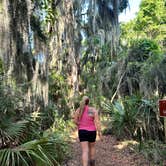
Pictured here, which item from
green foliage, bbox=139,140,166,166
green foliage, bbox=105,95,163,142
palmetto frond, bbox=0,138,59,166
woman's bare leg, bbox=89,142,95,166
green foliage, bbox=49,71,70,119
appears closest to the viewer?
palmetto frond, bbox=0,138,59,166

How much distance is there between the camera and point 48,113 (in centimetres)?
1237

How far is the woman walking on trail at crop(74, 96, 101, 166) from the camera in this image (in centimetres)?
647

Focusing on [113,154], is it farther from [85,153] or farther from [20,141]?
[20,141]

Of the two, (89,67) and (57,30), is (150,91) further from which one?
(89,67)

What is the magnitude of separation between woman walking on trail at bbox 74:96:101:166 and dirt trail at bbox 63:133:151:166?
1.07 m

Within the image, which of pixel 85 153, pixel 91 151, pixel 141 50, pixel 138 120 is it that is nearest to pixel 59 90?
pixel 141 50

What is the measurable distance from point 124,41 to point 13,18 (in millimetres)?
8474

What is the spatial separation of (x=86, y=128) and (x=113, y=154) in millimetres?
2451

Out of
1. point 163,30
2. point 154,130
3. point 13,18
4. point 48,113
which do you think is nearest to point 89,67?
point 48,113

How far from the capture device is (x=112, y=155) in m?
8.59

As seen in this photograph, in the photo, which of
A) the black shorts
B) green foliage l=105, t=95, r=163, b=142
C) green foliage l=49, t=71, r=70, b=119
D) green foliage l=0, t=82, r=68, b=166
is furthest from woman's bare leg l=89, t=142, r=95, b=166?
green foliage l=49, t=71, r=70, b=119

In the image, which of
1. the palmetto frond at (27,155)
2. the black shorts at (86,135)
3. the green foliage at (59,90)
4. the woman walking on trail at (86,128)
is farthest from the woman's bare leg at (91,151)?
the green foliage at (59,90)

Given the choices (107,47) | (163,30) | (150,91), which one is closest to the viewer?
(150,91)

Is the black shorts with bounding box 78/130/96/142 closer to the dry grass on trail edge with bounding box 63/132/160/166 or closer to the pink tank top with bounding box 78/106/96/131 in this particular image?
the pink tank top with bounding box 78/106/96/131
